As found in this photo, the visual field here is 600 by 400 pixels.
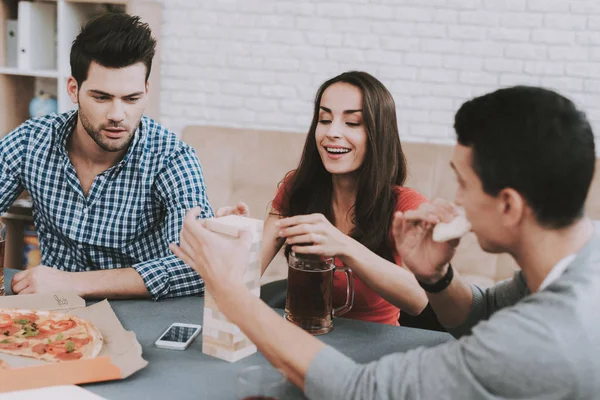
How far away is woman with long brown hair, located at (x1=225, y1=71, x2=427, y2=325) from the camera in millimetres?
1759

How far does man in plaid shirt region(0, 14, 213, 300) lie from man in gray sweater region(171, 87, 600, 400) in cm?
80

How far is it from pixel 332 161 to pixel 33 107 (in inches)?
87.6

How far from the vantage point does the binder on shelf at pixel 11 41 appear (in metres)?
3.29

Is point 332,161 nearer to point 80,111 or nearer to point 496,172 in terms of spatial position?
point 80,111

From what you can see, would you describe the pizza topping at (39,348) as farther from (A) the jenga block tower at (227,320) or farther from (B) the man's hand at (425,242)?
(B) the man's hand at (425,242)

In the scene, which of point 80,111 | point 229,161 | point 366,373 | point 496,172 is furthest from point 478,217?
point 229,161

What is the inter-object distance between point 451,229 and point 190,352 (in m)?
0.55

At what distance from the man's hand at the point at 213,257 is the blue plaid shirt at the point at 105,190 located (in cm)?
71

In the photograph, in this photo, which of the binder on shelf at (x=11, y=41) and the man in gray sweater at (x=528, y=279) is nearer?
the man in gray sweater at (x=528, y=279)

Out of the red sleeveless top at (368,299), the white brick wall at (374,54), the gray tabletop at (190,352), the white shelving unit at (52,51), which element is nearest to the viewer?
the gray tabletop at (190,352)

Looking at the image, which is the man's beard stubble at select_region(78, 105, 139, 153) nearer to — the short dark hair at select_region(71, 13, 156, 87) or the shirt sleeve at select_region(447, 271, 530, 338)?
the short dark hair at select_region(71, 13, 156, 87)

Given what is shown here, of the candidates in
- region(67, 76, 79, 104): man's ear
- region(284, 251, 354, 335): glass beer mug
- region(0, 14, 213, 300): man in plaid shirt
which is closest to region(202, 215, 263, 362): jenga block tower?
region(284, 251, 354, 335): glass beer mug

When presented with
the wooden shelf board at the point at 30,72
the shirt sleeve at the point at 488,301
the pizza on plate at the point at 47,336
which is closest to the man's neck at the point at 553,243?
the shirt sleeve at the point at 488,301

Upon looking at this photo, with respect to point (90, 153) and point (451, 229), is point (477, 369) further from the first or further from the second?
point (90, 153)
